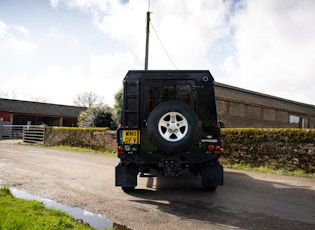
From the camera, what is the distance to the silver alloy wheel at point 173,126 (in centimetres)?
575

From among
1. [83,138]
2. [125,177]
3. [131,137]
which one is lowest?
[125,177]

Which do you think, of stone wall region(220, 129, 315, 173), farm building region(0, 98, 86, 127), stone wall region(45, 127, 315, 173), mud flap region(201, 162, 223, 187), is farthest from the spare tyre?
farm building region(0, 98, 86, 127)

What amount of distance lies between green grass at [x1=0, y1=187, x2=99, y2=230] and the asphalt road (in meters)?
0.70

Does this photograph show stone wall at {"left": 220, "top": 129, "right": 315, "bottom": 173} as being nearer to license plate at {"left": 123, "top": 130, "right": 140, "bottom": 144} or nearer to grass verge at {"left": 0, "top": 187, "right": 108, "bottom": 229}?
license plate at {"left": 123, "top": 130, "right": 140, "bottom": 144}

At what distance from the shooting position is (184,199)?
591 cm

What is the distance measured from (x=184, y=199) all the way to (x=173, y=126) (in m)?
1.58

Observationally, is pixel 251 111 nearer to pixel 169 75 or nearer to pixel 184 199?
pixel 169 75

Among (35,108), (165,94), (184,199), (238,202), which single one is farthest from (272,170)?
(35,108)

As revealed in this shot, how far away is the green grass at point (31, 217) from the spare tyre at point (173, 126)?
2292 millimetres

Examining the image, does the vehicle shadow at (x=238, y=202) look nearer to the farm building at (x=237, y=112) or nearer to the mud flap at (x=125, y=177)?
the mud flap at (x=125, y=177)

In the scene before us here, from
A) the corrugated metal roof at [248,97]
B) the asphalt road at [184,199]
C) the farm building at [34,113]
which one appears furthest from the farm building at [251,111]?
the farm building at [34,113]

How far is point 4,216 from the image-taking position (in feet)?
13.5

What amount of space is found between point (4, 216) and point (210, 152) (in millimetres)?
4016

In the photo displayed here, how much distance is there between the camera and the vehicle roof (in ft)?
20.8
